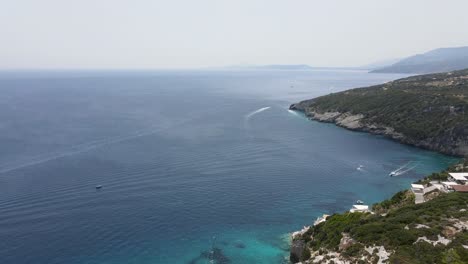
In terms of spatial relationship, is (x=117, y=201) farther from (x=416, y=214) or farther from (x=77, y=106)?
(x=77, y=106)

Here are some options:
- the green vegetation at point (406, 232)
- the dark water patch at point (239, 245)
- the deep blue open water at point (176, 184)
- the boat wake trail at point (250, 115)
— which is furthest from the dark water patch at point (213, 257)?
the boat wake trail at point (250, 115)

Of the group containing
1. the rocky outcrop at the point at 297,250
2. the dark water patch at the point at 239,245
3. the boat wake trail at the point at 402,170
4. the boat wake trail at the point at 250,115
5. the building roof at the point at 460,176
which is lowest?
the dark water patch at the point at 239,245

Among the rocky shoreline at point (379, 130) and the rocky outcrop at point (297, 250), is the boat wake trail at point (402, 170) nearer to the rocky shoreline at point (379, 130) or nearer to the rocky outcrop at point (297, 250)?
the rocky shoreline at point (379, 130)

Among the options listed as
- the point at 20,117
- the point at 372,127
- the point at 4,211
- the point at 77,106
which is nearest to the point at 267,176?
the point at 4,211

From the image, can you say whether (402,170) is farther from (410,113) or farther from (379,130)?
(410,113)

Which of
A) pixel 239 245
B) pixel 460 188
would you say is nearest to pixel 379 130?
pixel 460 188
